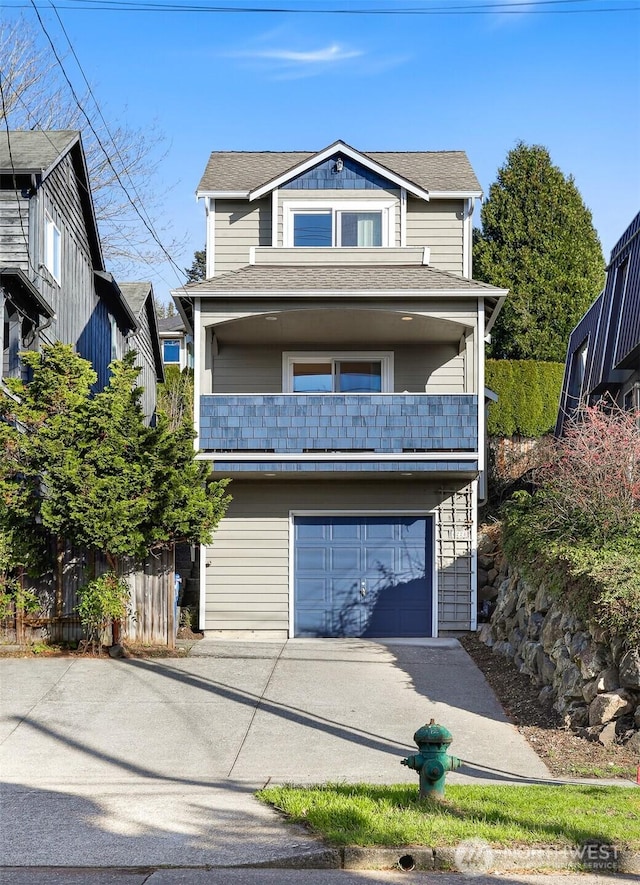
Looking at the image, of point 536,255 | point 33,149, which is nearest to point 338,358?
point 33,149

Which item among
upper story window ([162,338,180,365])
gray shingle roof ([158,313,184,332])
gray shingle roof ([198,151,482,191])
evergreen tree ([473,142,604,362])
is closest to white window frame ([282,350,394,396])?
gray shingle roof ([198,151,482,191])

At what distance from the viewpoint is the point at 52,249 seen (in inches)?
760

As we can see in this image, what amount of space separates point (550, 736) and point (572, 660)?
0.97 meters

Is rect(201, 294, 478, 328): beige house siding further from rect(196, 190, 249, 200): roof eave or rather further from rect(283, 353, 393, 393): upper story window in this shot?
rect(196, 190, 249, 200): roof eave

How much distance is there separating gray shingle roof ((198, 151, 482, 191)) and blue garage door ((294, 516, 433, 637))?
22.4 feet

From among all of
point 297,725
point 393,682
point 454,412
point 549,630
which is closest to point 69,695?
point 297,725

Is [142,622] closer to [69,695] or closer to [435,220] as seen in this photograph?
[69,695]

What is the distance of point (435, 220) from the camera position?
19.2 meters

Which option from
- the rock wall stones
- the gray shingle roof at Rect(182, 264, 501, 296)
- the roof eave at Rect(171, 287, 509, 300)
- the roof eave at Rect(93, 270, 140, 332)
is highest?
the roof eave at Rect(93, 270, 140, 332)

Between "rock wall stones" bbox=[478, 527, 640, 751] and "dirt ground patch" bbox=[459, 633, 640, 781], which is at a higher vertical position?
"rock wall stones" bbox=[478, 527, 640, 751]

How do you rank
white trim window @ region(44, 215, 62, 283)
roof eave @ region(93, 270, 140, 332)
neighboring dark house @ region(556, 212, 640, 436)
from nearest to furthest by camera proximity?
neighboring dark house @ region(556, 212, 640, 436)
white trim window @ region(44, 215, 62, 283)
roof eave @ region(93, 270, 140, 332)

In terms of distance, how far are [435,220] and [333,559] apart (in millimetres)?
7055

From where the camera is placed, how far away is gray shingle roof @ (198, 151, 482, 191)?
19.4 meters

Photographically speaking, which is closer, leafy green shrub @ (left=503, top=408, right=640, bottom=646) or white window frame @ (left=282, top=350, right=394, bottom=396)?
leafy green shrub @ (left=503, top=408, right=640, bottom=646)
